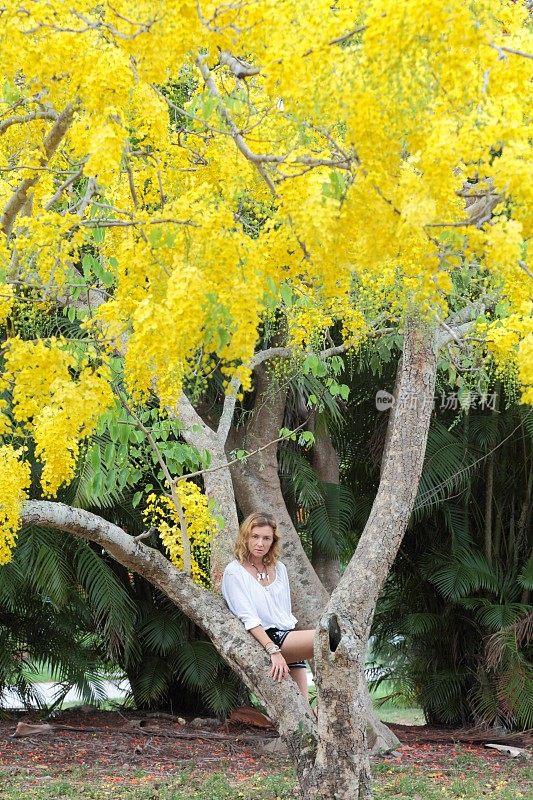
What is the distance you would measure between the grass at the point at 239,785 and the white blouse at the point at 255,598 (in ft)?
2.79

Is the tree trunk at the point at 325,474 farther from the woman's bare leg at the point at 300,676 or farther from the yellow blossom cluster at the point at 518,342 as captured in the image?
the yellow blossom cluster at the point at 518,342

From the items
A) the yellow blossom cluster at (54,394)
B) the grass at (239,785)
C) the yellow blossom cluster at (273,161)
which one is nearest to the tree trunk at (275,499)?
the grass at (239,785)

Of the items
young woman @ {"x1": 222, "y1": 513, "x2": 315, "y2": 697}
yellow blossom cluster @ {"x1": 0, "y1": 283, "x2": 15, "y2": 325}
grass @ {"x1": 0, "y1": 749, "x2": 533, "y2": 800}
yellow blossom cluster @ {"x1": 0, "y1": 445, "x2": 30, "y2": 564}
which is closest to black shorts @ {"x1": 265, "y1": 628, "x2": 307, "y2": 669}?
young woman @ {"x1": 222, "y1": 513, "x2": 315, "y2": 697}

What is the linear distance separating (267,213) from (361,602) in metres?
1.70

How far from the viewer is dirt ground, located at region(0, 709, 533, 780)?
6.16 metres

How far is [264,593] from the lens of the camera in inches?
205

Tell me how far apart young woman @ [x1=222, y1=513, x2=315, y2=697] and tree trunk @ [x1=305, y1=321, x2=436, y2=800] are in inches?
19.3

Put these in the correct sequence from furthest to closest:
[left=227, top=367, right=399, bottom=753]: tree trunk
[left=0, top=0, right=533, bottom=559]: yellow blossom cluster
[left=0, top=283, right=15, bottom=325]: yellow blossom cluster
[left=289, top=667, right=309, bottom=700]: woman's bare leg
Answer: [left=227, top=367, right=399, bottom=753]: tree trunk < [left=289, top=667, right=309, bottom=700]: woman's bare leg < [left=0, top=283, right=15, bottom=325]: yellow blossom cluster < [left=0, top=0, right=533, bottom=559]: yellow blossom cluster

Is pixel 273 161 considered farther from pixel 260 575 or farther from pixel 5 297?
pixel 260 575

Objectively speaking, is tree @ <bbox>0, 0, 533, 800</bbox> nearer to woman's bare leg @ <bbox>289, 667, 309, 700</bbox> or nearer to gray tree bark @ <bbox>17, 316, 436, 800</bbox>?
gray tree bark @ <bbox>17, 316, 436, 800</bbox>

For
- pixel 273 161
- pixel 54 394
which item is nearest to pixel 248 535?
pixel 54 394

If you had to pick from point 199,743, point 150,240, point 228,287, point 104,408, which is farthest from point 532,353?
point 199,743

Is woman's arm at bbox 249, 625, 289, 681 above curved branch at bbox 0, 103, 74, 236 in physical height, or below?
below

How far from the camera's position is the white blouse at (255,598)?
4949mm
